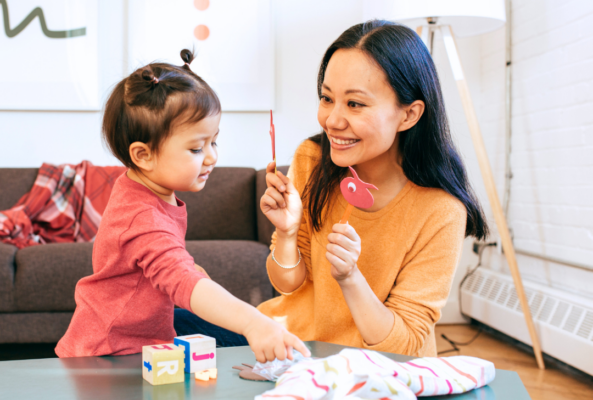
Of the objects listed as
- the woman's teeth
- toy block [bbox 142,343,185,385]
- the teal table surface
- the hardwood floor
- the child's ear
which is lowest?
the hardwood floor

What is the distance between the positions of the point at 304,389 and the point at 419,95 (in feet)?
2.57

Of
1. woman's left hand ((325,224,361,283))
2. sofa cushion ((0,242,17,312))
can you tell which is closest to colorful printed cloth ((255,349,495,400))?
woman's left hand ((325,224,361,283))

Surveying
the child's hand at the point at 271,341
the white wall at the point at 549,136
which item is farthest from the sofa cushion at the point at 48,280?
the white wall at the point at 549,136

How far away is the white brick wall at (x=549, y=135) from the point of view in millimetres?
2238

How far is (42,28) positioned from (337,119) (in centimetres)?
274

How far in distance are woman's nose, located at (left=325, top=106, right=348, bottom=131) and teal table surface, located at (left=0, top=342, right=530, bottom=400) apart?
498 millimetres

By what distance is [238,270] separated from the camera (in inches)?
90.0

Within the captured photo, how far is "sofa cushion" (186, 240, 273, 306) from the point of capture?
2.28 m

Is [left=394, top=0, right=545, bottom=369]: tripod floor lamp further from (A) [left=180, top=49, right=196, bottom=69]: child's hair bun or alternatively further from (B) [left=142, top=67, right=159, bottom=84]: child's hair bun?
(B) [left=142, top=67, right=159, bottom=84]: child's hair bun

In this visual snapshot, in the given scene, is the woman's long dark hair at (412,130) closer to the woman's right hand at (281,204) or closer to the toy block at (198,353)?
the woman's right hand at (281,204)

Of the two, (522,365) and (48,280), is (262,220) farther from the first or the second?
(522,365)

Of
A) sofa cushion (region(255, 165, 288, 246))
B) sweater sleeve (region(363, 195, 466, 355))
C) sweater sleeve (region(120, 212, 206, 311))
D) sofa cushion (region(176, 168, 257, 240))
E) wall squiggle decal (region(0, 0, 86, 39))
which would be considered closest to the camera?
sweater sleeve (region(120, 212, 206, 311))

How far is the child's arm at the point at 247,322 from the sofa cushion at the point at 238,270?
152 cm

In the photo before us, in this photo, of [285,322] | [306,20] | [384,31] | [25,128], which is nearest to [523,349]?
[285,322]
